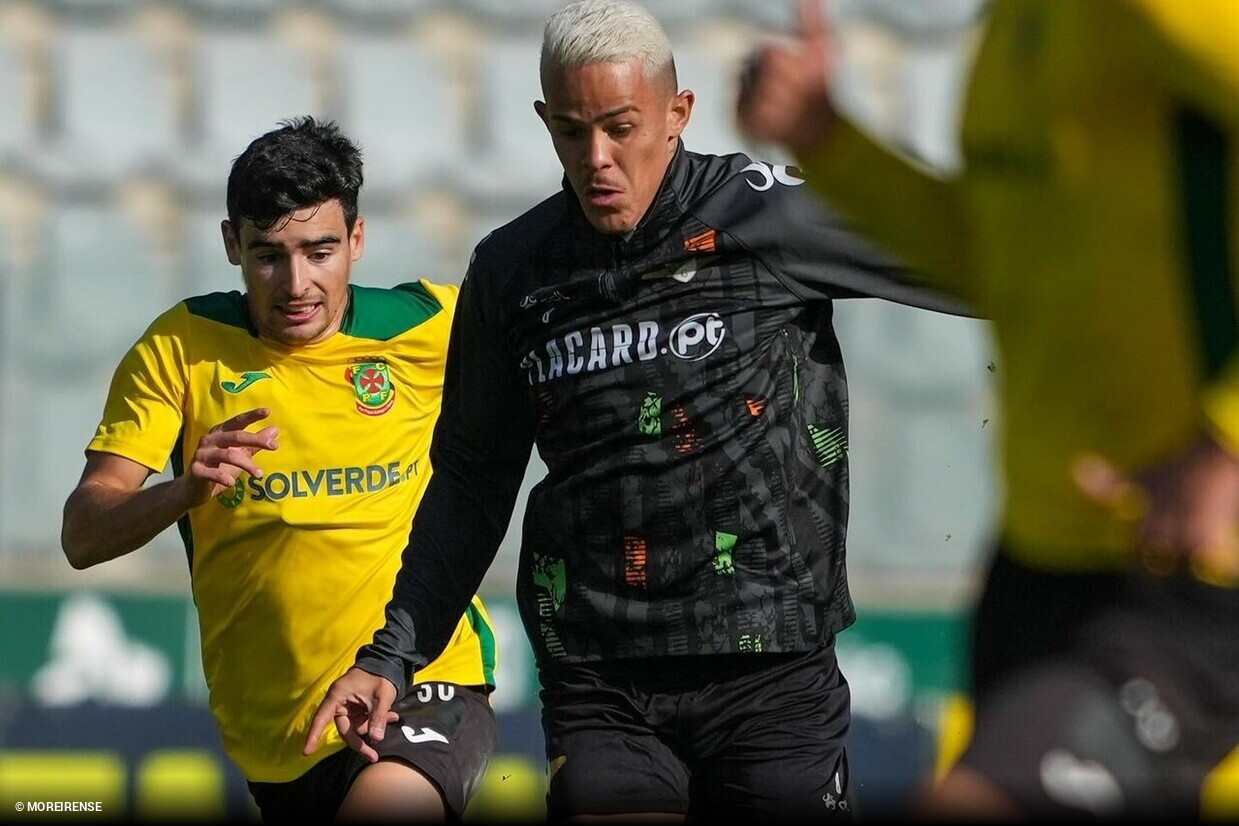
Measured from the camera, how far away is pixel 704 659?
3.48 m

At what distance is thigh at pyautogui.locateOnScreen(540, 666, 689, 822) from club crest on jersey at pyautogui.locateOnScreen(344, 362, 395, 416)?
888mm

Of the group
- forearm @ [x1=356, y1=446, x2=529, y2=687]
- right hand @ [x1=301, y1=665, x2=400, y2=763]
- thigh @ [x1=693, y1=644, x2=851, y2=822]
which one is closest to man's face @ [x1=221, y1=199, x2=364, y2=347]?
forearm @ [x1=356, y1=446, x2=529, y2=687]

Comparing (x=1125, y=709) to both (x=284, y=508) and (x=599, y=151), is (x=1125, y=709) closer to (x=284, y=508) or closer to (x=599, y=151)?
(x=599, y=151)

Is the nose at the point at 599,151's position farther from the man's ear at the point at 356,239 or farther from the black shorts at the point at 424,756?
the black shorts at the point at 424,756

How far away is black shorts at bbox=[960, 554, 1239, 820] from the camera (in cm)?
209

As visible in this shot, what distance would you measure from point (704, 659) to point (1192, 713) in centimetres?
143

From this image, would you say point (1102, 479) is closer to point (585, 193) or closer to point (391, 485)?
point (585, 193)

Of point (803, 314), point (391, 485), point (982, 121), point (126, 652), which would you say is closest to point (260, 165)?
point (391, 485)

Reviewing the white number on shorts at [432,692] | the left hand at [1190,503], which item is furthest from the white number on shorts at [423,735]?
the left hand at [1190,503]

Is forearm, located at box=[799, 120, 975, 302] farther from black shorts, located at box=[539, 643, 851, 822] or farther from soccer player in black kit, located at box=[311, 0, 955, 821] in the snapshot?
black shorts, located at box=[539, 643, 851, 822]

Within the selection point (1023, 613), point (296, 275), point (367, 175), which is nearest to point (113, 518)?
point (296, 275)

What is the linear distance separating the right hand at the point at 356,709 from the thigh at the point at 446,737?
48 cm

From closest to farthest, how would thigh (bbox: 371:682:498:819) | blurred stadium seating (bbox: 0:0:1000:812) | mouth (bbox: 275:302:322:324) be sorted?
thigh (bbox: 371:682:498:819)
mouth (bbox: 275:302:322:324)
blurred stadium seating (bbox: 0:0:1000:812)

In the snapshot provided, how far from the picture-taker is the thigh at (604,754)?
3395mm
